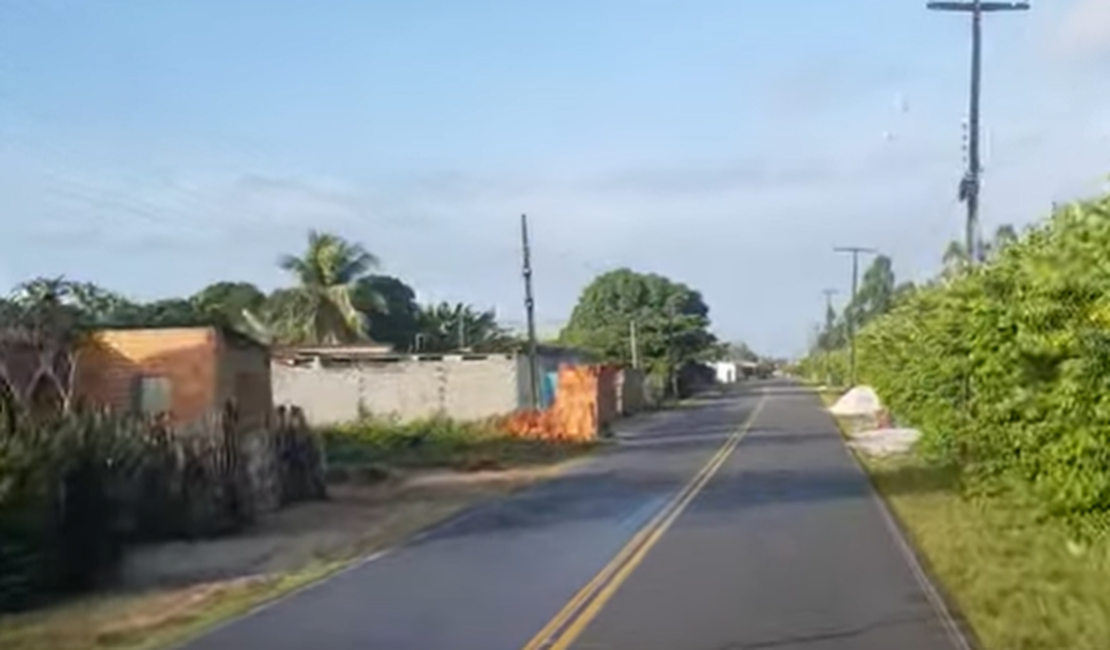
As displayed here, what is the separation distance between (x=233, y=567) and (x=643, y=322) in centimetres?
10067

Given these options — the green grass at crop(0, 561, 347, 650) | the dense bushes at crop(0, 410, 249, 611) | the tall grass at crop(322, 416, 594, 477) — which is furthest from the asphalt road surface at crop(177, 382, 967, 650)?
the tall grass at crop(322, 416, 594, 477)

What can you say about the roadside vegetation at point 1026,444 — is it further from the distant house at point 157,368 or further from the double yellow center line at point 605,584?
the distant house at point 157,368

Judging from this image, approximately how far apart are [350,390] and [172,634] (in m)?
47.6

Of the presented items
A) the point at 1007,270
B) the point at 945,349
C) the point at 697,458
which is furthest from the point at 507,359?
the point at 1007,270


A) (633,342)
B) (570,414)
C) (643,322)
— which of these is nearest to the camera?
(570,414)

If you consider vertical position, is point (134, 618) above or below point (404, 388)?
below

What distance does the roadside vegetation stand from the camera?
1316cm

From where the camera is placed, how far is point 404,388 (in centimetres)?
6334

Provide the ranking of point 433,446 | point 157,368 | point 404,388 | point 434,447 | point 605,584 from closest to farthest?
1. point 605,584
2. point 157,368
3. point 434,447
4. point 433,446
5. point 404,388

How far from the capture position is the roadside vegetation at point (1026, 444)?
1316 centimetres

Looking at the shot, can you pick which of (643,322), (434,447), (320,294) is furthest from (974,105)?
(643,322)

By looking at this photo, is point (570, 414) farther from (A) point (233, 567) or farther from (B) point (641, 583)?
(B) point (641, 583)

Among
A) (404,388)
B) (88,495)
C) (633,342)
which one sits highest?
(633,342)

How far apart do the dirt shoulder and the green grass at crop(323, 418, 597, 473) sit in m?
8.47
